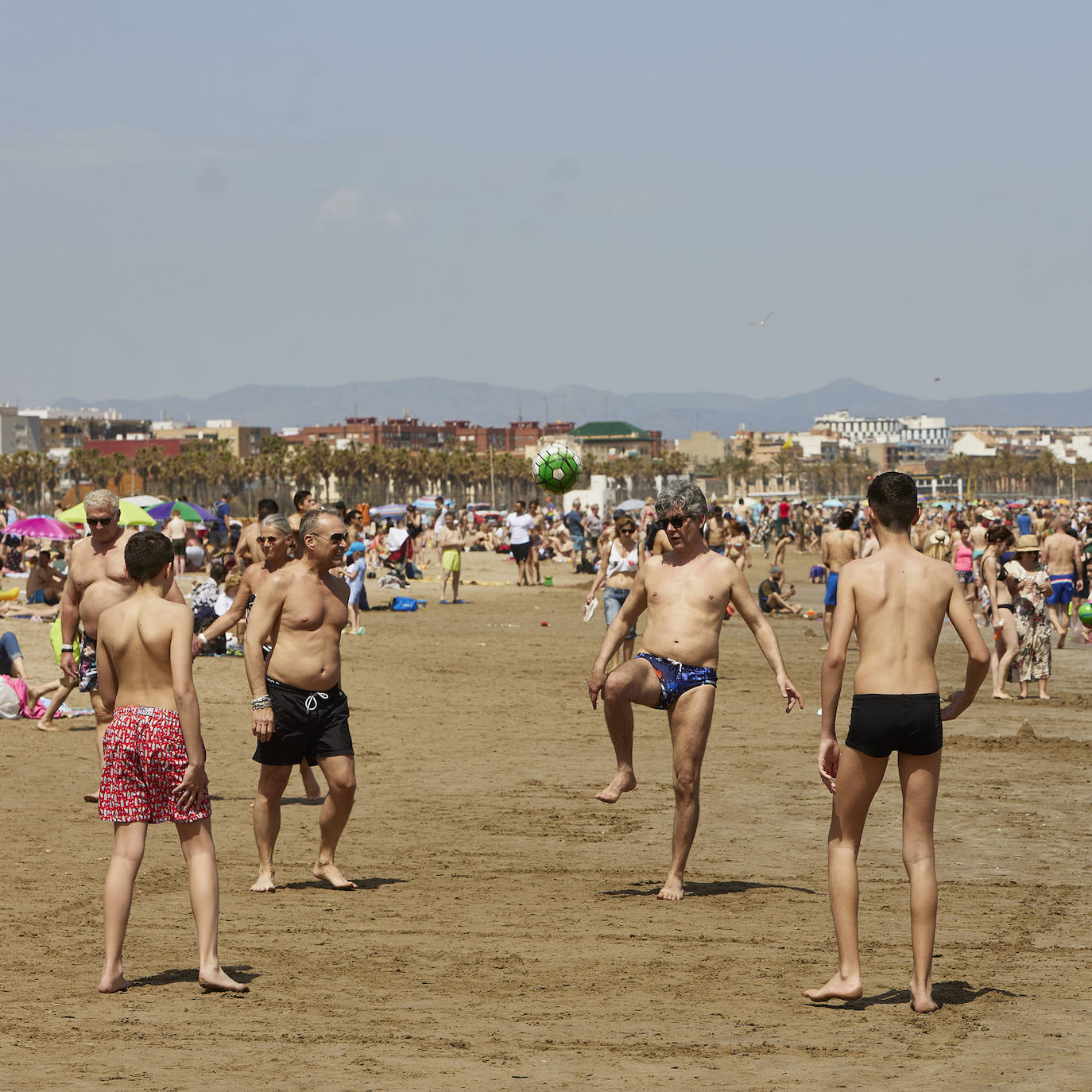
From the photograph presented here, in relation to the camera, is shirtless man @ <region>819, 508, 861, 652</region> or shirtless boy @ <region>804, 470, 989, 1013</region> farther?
shirtless man @ <region>819, 508, 861, 652</region>

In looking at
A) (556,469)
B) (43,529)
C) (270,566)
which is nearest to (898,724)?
(270,566)

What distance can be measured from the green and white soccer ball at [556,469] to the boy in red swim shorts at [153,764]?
28.5 ft

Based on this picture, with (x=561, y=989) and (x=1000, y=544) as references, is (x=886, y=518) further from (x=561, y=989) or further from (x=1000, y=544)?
(x=1000, y=544)

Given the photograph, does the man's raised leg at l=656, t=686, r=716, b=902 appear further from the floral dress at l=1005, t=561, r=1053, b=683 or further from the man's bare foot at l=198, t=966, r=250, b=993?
the floral dress at l=1005, t=561, r=1053, b=683

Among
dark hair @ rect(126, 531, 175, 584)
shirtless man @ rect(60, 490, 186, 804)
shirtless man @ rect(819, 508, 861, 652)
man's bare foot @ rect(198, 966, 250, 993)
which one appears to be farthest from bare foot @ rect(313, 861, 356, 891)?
shirtless man @ rect(819, 508, 861, 652)

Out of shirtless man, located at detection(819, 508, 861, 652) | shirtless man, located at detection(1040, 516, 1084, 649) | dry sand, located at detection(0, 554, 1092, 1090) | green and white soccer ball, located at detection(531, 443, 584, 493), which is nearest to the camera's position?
dry sand, located at detection(0, 554, 1092, 1090)

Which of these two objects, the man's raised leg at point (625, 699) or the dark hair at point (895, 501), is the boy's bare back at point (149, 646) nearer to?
the man's raised leg at point (625, 699)

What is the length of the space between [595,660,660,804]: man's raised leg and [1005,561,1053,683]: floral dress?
322 inches

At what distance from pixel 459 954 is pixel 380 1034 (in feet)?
3.48

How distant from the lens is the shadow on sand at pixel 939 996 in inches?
205

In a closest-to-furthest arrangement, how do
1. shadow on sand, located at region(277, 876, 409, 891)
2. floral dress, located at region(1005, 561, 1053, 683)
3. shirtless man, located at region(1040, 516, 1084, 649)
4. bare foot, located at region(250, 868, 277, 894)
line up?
bare foot, located at region(250, 868, 277, 894) → shadow on sand, located at region(277, 876, 409, 891) → floral dress, located at region(1005, 561, 1053, 683) → shirtless man, located at region(1040, 516, 1084, 649)

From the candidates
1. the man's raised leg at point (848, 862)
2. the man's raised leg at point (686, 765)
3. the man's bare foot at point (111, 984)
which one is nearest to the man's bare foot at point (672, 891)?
the man's raised leg at point (686, 765)

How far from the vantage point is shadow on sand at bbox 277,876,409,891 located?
708cm

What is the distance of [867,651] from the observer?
5.24m
